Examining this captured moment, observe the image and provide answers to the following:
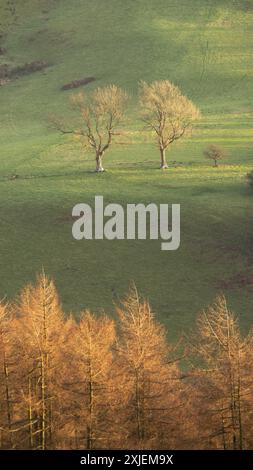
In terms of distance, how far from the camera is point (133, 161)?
96.4m

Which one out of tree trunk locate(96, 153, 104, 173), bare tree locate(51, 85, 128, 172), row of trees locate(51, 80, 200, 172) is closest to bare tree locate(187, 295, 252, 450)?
tree trunk locate(96, 153, 104, 173)

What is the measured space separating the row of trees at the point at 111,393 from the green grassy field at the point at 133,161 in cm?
1966

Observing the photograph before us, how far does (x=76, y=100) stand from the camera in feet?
322

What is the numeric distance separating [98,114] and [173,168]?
33.8 ft

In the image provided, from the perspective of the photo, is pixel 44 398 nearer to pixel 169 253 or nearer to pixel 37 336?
pixel 37 336

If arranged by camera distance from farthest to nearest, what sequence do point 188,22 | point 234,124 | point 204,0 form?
1. point 204,0
2. point 188,22
3. point 234,124

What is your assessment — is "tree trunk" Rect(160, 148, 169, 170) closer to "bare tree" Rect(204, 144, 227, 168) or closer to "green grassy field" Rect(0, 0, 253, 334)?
"green grassy field" Rect(0, 0, 253, 334)

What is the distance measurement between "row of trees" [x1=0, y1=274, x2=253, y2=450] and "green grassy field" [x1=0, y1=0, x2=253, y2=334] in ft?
64.5

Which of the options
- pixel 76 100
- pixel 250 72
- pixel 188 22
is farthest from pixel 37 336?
pixel 188 22

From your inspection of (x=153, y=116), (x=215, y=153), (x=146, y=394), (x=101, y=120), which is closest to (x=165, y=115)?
(x=153, y=116)

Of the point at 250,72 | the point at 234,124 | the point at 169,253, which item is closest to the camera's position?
the point at 169,253

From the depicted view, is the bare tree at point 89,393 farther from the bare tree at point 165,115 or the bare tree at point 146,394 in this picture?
the bare tree at point 165,115

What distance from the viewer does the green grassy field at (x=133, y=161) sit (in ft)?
227

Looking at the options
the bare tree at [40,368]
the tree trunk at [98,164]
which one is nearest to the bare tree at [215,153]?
the tree trunk at [98,164]
